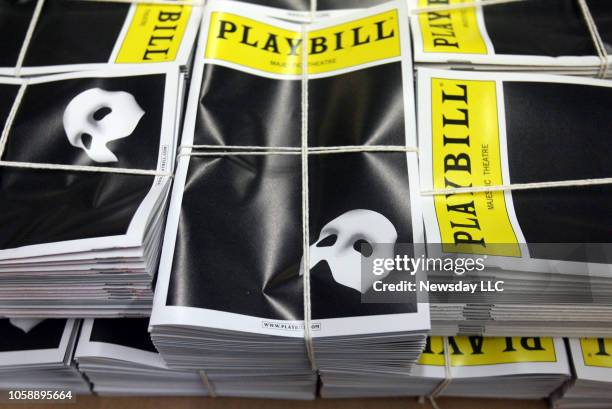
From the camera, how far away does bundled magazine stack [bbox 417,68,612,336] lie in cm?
67

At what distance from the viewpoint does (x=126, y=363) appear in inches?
28.9

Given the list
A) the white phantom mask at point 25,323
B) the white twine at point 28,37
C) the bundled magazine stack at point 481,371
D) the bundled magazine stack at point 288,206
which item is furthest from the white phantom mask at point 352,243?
the white twine at point 28,37

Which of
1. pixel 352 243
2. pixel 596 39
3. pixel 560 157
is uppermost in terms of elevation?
pixel 596 39

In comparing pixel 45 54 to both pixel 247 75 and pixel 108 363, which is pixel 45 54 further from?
pixel 108 363

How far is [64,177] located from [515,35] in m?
0.67

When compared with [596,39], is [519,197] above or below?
below

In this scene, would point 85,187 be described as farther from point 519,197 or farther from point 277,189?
point 519,197

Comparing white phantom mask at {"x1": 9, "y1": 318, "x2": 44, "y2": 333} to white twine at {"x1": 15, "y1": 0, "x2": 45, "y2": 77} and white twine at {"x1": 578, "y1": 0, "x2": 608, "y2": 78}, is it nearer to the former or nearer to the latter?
white twine at {"x1": 15, "y1": 0, "x2": 45, "y2": 77}

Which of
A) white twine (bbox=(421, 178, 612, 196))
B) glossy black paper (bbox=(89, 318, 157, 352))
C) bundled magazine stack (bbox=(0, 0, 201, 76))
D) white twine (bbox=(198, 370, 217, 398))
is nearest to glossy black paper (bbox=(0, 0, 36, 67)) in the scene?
bundled magazine stack (bbox=(0, 0, 201, 76))

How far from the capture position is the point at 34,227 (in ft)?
2.22

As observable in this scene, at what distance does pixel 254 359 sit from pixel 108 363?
208 mm

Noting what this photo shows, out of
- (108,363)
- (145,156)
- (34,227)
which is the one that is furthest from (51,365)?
(145,156)

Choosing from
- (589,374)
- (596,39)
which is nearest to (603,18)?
(596,39)

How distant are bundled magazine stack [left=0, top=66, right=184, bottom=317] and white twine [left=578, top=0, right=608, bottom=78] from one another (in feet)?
1.97
